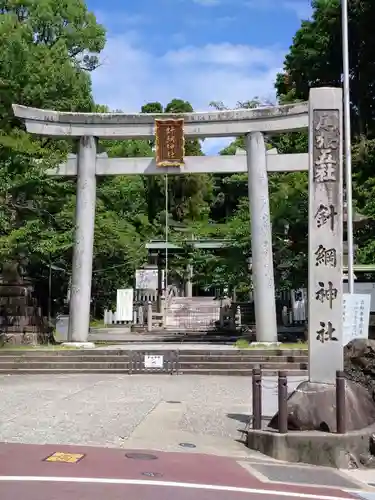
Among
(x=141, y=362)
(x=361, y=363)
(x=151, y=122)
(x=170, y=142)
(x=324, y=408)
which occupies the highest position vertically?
(x=151, y=122)

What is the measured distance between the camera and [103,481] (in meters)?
6.02

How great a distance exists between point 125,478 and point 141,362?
10010 mm

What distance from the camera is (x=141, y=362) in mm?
16188

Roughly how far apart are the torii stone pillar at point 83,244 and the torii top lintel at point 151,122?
1.86 ft

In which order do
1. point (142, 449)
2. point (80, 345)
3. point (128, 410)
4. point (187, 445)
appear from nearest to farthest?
point (142, 449) → point (187, 445) → point (128, 410) → point (80, 345)

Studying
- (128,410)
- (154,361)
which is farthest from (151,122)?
(128,410)

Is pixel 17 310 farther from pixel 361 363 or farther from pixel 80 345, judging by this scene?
pixel 361 363

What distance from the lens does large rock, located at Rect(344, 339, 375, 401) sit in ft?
32.1

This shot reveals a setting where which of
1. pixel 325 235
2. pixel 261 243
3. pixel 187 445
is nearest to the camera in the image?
pixel 187 445

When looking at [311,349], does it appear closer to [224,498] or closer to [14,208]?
[224,498]

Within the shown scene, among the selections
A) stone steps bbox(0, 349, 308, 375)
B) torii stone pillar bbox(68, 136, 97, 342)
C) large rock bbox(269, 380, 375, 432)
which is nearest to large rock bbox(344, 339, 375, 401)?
large rock bbox(269, 380, 375, 432)

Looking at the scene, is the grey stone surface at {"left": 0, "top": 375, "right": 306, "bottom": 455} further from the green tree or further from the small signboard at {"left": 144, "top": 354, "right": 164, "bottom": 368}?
the green tree

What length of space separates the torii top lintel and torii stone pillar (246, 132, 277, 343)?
56 cm

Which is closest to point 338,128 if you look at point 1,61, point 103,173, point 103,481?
point 103,481
